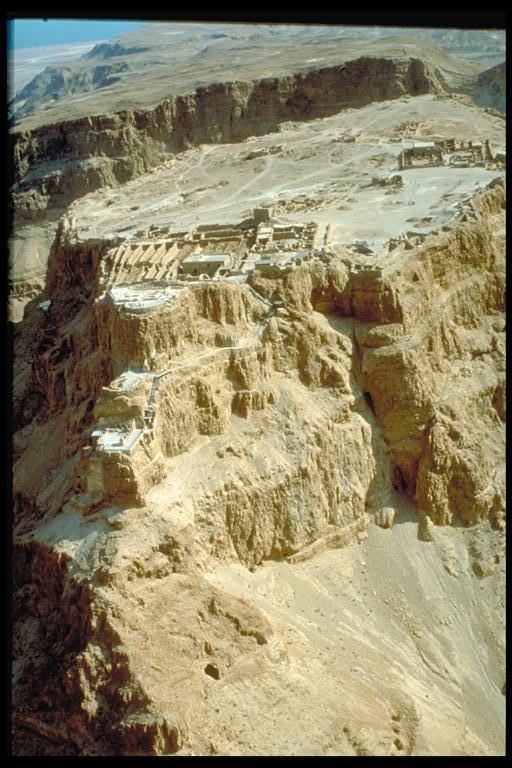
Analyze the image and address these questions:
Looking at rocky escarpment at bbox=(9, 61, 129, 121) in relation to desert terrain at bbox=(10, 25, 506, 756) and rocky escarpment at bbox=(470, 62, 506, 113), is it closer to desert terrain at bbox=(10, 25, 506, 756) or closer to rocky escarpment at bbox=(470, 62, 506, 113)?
rocky escarpment at bbox=(470, 62, 506, 113)

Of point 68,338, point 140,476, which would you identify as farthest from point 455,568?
point 68,338

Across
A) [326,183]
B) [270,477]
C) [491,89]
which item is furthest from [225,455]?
[491,89]

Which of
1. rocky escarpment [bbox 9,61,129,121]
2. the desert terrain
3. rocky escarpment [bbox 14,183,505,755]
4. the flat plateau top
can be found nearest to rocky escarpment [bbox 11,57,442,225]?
the flat plateau top

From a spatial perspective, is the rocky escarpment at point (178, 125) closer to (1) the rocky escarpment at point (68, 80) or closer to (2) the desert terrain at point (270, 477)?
(2) the desert terrain at point (270, 477)

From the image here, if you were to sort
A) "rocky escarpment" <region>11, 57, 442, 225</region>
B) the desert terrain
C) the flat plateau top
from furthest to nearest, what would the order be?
"rocky escarpment" <region>11, 57, 442, 225</region>, the flat plateau top, the desert terrain

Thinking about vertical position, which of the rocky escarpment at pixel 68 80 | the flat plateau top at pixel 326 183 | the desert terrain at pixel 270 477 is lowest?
the desert terrain at pixel 270 477

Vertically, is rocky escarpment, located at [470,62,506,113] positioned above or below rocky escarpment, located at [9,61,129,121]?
below

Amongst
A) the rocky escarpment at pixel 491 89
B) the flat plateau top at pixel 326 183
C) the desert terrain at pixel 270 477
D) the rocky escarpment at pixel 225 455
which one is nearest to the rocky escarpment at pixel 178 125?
the rocky escarpment at pixel 491 89

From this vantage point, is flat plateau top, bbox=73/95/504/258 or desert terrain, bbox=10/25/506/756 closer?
desert terrain, bbox=10/25/506/756
